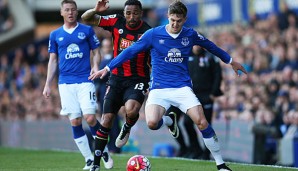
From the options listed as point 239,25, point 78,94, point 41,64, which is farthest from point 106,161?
point 41,64

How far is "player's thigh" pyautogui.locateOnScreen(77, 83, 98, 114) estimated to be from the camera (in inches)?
512

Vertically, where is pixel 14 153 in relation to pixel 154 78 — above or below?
below

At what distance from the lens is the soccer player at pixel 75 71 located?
13.1 meters

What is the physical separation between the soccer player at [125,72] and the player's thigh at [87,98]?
0.65 metres

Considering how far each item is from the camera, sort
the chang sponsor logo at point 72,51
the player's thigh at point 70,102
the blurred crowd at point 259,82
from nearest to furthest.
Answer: the player's thigh at point 70,102 → the chang sponsor logo at point 72,51 → the blurred crowd at point 259,82

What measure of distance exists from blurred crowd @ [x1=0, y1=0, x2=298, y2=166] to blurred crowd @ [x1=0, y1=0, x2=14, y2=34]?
30.3ft

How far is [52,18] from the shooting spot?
143 feet

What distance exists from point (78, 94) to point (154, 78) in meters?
1.95

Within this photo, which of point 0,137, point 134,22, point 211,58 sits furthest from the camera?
point 0,137

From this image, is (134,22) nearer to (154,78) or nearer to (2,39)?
(154,78)

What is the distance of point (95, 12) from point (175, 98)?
185 centimetres

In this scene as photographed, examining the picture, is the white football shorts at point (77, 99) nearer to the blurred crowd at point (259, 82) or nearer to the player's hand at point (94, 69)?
the player's hand at point (94, 69)

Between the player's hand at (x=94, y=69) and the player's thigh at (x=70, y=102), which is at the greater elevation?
the player's hand at (x=94, y=69)

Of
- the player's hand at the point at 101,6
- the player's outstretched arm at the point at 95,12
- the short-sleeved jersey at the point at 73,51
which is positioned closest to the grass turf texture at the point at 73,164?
the short-sleeved jersey at the point at 73,51
